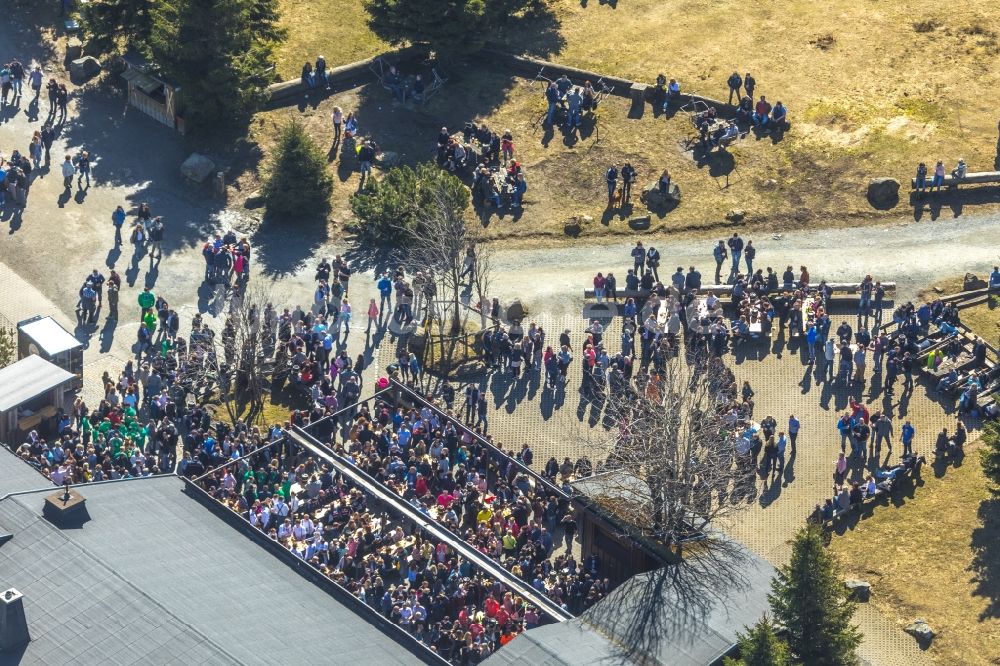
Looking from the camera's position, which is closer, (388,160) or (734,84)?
(388,160)

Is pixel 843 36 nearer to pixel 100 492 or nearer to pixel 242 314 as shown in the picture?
pixel 242 314

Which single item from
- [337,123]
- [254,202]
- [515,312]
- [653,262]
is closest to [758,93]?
[653,262]

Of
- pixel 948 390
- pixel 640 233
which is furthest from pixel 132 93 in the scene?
pixel 948 390

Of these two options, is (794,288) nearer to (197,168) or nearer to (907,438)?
(907,438)

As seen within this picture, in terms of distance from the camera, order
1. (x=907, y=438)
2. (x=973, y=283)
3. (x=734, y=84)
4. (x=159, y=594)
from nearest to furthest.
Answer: (x=159, y=594)
(x=907, y=438)
(x=973, y=283)
(x=734, y=84)

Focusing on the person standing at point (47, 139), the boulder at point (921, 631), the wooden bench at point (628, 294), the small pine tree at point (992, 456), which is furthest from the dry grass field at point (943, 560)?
the person standing at point (47, 139)

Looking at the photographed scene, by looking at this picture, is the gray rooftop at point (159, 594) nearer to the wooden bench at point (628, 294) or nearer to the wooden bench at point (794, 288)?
the wooden bench at point (628, 294)
